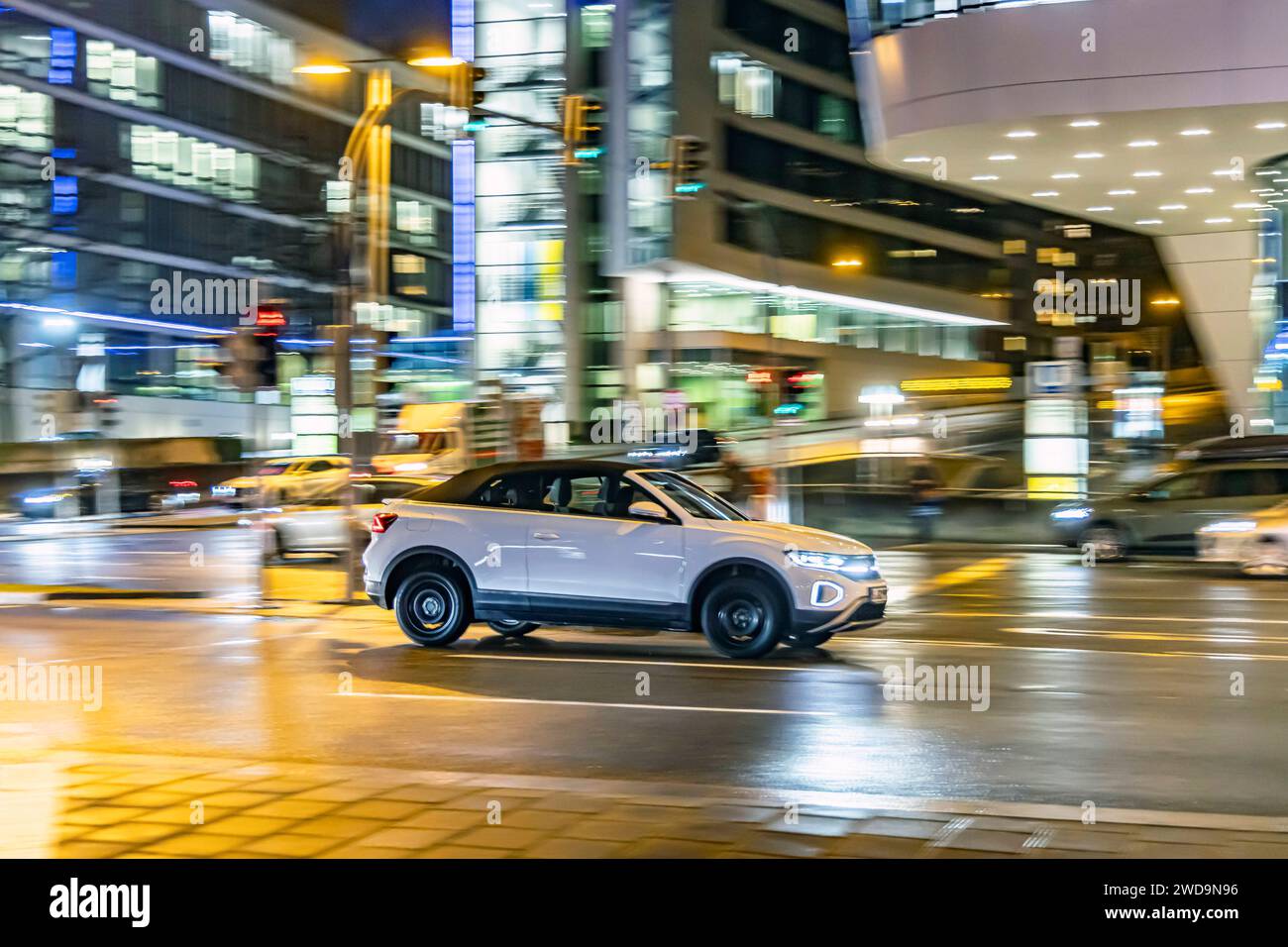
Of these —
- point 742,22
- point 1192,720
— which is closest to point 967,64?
point 1192,720

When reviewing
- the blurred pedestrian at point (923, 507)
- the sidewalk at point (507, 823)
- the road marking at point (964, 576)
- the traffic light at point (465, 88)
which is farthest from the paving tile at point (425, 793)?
the blurred pedestrian at point (923, 507)

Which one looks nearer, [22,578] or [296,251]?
[22,578]

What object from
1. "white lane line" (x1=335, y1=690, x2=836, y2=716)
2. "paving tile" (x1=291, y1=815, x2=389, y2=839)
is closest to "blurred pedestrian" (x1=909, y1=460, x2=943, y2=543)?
"white lane line" (x1=335, y1=690, x2=836, y2=716)

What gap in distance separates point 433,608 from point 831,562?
3.56 meters

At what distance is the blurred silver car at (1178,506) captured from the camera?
24.3 metres

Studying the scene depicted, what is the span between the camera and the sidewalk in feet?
20.4

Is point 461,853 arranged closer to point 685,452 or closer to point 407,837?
point 407,837

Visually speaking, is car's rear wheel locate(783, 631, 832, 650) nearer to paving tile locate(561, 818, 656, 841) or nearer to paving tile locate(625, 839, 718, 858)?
paving tile locate(561, 818, 656, 841)

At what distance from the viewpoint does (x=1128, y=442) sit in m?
44.7

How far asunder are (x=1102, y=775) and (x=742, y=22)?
2375 inches

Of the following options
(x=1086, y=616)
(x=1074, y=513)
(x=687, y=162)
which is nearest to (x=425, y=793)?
(x=1086, y=616)

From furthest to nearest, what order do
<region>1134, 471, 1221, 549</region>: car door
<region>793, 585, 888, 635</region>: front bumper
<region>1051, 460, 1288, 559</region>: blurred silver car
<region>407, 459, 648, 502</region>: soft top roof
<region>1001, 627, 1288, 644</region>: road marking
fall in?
1. <region>1134, 471, 1221, 549</region>: car door
2. <region>1051, 460, 1288, 559</region>: blurred silver car
3. <region>1001, 627, 1288, 644</region>: road marking
4. <region>407, 459, 648, 502</region>: soft top roof
5. <region>793, 585, 888, 635</region>: front bumper

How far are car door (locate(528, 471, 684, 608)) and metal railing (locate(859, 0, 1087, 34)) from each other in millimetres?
21751
